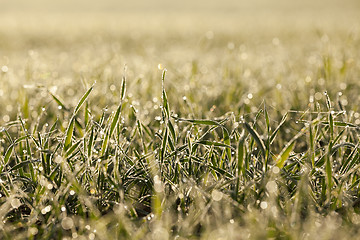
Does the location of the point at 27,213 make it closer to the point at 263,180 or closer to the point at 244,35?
the point at 263,180

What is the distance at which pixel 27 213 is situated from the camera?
50.0 inches

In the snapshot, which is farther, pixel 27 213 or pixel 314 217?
pixel 27 213

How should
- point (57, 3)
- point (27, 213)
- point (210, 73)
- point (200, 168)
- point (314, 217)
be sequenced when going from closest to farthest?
point (314, 217) → point (27, 213) → point (200, 168) → point (210, 73) → point (57, 3)

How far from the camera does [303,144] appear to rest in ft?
5.55

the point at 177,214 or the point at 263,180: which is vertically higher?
the point at 263,180

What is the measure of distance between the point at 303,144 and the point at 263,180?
0.59 meters

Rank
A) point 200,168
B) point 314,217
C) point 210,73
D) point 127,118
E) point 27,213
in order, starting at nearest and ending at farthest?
point 314,217 < point 27,213 < point 200,168 < point 127,118 < point 210,73

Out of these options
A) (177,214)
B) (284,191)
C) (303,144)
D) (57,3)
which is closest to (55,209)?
(177,214)

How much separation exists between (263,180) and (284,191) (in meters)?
0.16

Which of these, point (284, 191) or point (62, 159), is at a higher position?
point (62, 159)

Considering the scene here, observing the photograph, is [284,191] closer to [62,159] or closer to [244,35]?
[62,159]

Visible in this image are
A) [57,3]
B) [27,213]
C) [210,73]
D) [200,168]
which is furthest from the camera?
[57,3]

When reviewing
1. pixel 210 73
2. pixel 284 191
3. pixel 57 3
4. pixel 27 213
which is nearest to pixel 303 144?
pixel 284 191

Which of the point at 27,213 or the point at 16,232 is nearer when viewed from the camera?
the point at 16,232
